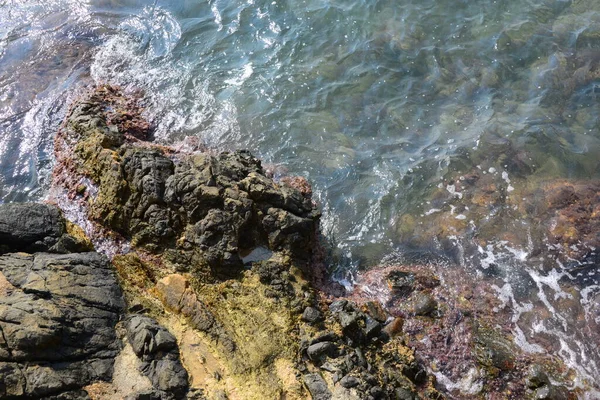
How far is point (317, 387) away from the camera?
768cm

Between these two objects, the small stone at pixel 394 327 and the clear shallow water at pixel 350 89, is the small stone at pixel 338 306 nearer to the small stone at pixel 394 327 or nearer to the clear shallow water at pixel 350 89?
the small stone at pixel 394 327

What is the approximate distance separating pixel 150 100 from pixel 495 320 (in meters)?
11.1

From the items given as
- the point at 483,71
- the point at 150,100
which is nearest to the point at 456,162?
the point at 483,71

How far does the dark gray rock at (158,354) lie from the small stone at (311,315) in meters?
2.37

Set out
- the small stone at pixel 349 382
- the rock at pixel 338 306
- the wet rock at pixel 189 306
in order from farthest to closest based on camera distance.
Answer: the rock at pixel 338 306
the wet rock at pixel 189 306
the small stone at pixel 349 382

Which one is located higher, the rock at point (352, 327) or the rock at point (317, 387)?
the rock at point (317, 387)

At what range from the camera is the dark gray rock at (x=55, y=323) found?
664cm

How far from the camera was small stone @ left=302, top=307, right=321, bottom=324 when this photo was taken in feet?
29.1

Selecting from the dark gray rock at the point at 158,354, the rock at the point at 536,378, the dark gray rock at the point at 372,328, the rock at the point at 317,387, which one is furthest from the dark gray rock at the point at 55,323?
the rock at the point at 536,378

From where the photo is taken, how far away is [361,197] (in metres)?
12.3

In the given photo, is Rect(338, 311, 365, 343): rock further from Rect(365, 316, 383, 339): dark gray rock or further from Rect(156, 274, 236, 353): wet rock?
Rect(156, 274, 236, 353): wet rock

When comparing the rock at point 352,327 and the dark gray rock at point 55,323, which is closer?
the dark gray rock at point 55,323

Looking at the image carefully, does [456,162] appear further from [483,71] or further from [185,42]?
[185,42]

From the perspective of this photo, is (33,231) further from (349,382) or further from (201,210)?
(349,382)
